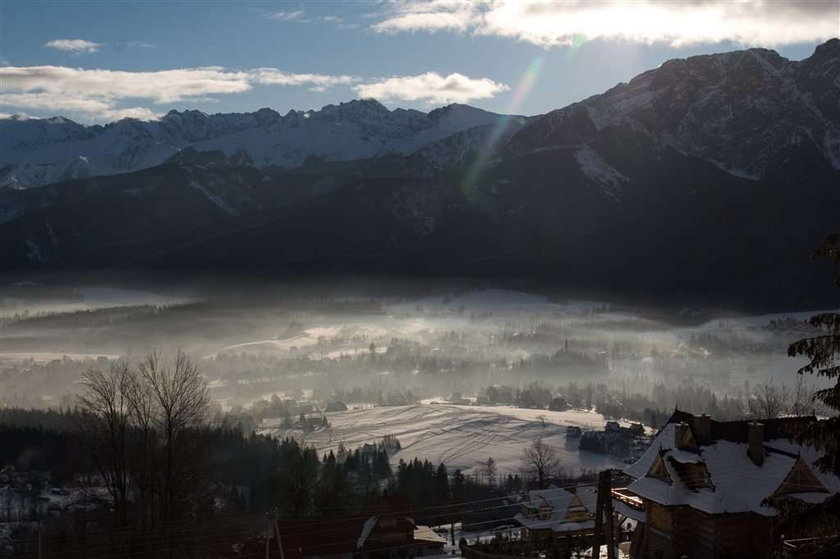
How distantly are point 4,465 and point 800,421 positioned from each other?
14787 cm

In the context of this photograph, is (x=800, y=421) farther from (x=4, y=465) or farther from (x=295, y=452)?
(x=4, y=465)

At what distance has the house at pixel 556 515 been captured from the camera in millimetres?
65375

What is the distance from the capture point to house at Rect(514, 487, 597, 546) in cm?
6538

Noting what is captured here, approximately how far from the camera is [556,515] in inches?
2672

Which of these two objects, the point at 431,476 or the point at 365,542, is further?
the point at 431,476

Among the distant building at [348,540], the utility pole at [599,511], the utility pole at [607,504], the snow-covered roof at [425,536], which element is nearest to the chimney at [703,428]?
the utility pole at [599,511]

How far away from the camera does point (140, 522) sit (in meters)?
58.3

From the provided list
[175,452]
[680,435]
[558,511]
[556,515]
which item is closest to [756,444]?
[680,435]

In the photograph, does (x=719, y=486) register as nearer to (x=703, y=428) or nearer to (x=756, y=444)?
(x=756, y=444)

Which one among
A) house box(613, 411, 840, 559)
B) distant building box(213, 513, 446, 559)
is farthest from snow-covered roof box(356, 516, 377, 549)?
house box(613, 411, 840, 559)

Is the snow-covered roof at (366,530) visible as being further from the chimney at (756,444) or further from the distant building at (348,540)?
the chimney at (756,444)

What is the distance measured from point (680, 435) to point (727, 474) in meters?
3.18

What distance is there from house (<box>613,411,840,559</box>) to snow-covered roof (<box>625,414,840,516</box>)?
0.16 feet

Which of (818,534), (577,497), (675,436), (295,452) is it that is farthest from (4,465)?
(818,534)
